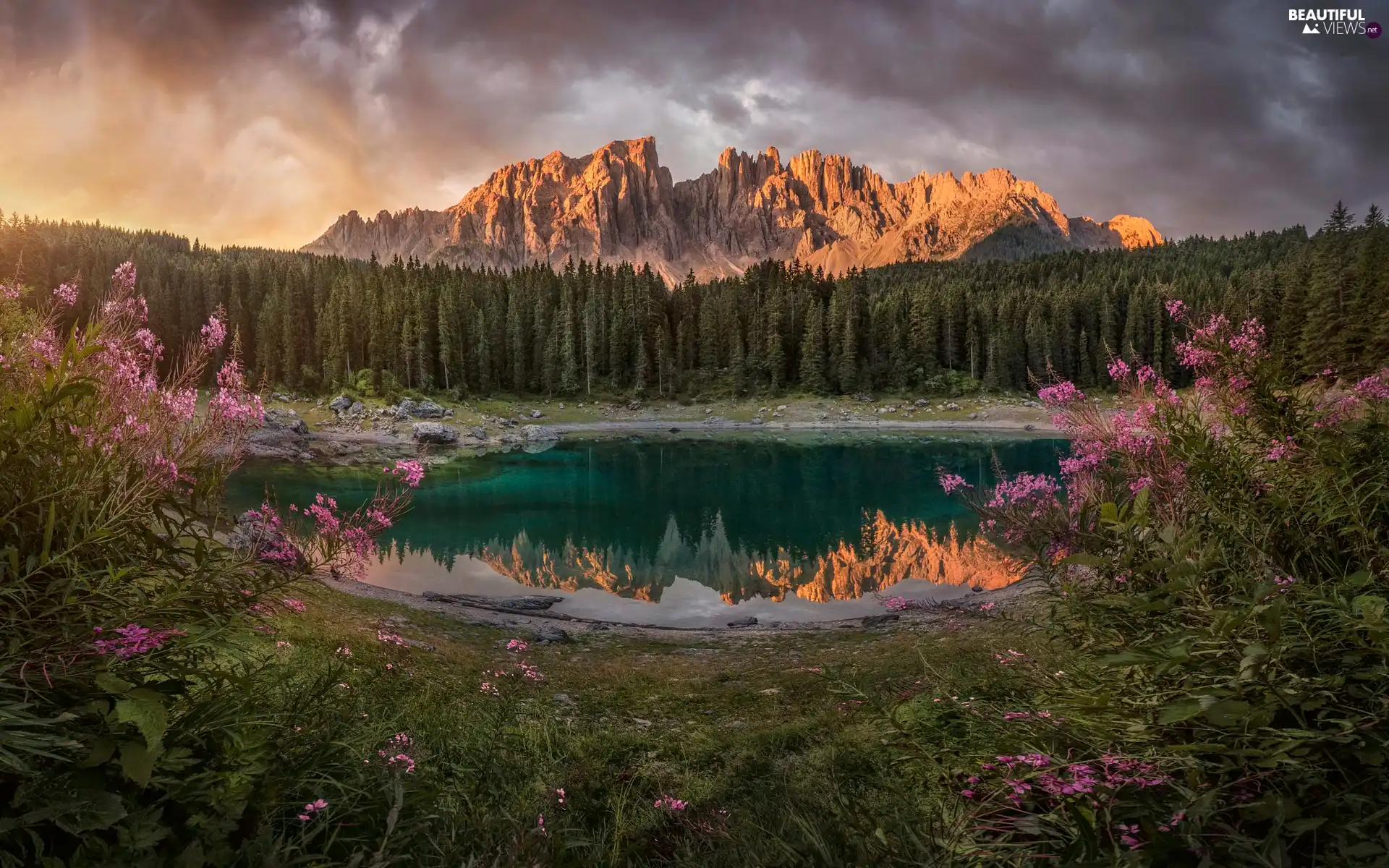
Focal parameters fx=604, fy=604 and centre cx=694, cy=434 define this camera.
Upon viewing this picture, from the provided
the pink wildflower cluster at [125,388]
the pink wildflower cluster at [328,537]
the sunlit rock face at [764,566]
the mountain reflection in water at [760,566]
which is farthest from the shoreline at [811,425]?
the pink wildflower cluster at [125,388]

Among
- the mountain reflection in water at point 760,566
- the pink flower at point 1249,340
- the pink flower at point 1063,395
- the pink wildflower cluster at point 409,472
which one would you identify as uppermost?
the pink flower at point 1249,340

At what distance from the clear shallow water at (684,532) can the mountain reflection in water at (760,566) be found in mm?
96

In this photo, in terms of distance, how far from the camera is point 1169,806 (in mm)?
1797

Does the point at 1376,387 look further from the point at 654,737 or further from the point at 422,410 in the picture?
the point at 422,410

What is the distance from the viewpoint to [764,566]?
84.6 feet

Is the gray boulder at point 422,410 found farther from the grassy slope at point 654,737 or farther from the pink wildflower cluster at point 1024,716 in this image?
the pink wildflower cluster at point 1024,716

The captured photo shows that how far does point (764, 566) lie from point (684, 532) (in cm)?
710

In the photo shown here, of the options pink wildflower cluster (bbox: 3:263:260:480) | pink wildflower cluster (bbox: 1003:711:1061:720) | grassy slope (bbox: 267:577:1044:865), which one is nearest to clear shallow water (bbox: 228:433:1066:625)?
grassy slope (bbox: 267:577:1044:865)

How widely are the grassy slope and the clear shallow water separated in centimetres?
536

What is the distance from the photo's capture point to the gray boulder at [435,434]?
2389 inches

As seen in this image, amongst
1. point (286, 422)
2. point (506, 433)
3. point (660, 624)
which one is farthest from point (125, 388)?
point (506, 433)

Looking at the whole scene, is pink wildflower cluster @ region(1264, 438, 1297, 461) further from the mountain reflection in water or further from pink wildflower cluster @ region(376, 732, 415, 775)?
the mountain reflection in water

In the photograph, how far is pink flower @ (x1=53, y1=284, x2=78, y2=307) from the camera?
14.8ft

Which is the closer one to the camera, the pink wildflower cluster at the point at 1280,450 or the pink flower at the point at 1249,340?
the pink wildflower cluster at the point at 1280,450
